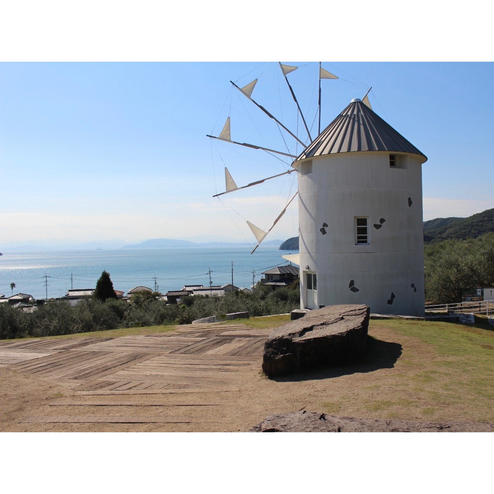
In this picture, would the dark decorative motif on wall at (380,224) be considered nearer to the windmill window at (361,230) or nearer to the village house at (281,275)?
the windmill window at (361,230)

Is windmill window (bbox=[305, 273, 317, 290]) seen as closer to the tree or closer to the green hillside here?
the tree

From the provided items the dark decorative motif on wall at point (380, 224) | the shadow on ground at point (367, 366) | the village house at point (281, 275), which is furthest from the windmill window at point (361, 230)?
the village house at point (281, 275)

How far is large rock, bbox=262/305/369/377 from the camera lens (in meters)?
8.08

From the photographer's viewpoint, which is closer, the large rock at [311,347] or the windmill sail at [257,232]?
the large rock at [311,347]

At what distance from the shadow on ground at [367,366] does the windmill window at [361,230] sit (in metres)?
6.68

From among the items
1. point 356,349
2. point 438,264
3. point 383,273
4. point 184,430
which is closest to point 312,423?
point 184,430

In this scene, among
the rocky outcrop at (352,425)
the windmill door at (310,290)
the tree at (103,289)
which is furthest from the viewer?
the tree at (103,289)

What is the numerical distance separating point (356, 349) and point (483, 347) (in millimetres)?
4432

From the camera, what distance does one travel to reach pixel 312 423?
498cm

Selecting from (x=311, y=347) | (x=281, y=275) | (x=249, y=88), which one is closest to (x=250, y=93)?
(x=249, y=88)

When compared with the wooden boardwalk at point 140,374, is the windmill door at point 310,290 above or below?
above

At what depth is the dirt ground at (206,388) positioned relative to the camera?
5.91 meters

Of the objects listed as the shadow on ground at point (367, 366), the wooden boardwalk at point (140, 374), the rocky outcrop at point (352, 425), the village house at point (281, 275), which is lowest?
the village house at point (281, 275)

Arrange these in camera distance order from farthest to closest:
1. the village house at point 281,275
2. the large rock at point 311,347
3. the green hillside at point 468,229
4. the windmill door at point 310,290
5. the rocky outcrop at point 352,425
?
the village house at point 281,275 < the green hillside at point 468,229 < the windmill door at point 310,290 < the large rock at point 311,347 < the rocky outcrop at point 352,425
